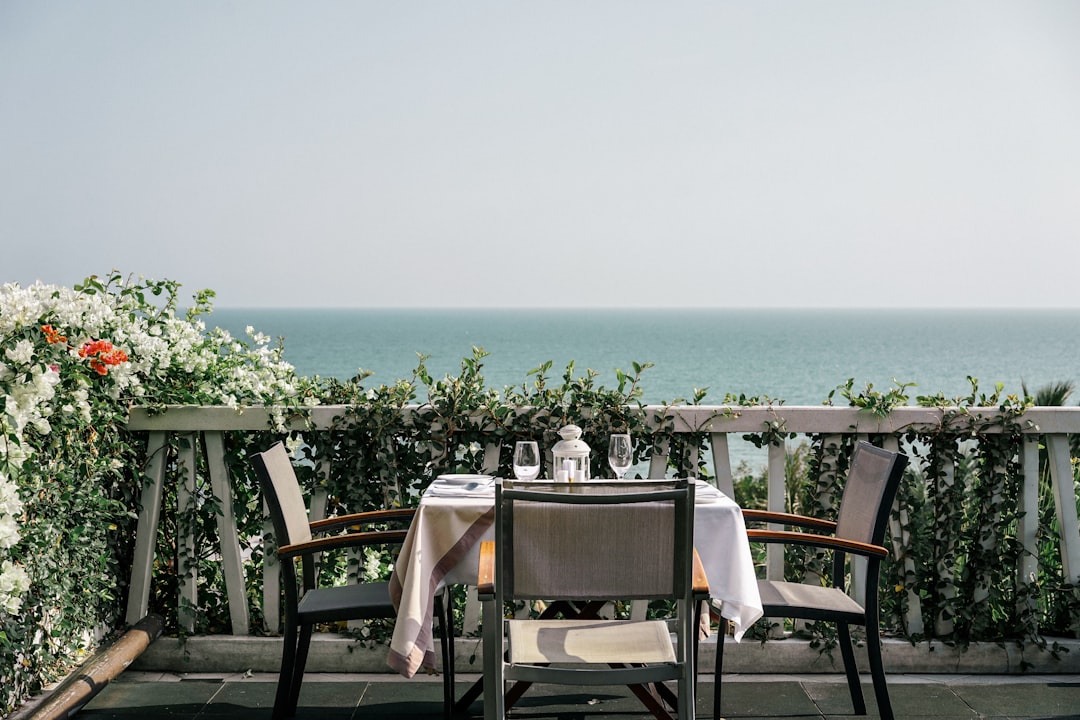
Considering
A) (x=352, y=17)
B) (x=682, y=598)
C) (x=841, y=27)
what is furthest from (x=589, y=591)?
(x=841, y=27)

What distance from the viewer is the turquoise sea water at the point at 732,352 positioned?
4919 cm

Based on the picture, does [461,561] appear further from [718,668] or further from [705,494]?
[718,668]

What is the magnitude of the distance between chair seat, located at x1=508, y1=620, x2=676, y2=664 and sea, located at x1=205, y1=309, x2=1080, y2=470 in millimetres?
36635

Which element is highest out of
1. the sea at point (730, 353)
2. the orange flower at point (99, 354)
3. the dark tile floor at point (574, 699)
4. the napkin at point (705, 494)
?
the orange flower at point (99, 354)

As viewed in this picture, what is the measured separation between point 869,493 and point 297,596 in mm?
1807

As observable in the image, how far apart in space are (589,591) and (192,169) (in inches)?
1991

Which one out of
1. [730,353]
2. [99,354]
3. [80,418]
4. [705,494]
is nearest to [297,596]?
[80,418]

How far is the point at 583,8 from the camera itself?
37812 mm

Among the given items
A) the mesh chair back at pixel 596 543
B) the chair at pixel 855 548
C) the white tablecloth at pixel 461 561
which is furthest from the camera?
the chair at pixel 855 548

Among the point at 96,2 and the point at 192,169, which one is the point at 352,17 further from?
the point at 192,169

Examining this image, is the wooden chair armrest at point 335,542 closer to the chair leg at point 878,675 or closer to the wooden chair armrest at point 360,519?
the wooden chair armrest at point 360,519

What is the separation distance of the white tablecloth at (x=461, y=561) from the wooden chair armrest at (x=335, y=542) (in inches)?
8.6

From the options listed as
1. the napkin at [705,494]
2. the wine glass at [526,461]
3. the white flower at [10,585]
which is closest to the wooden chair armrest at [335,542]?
the wine glass at [526,461]

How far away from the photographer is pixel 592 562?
240cm
